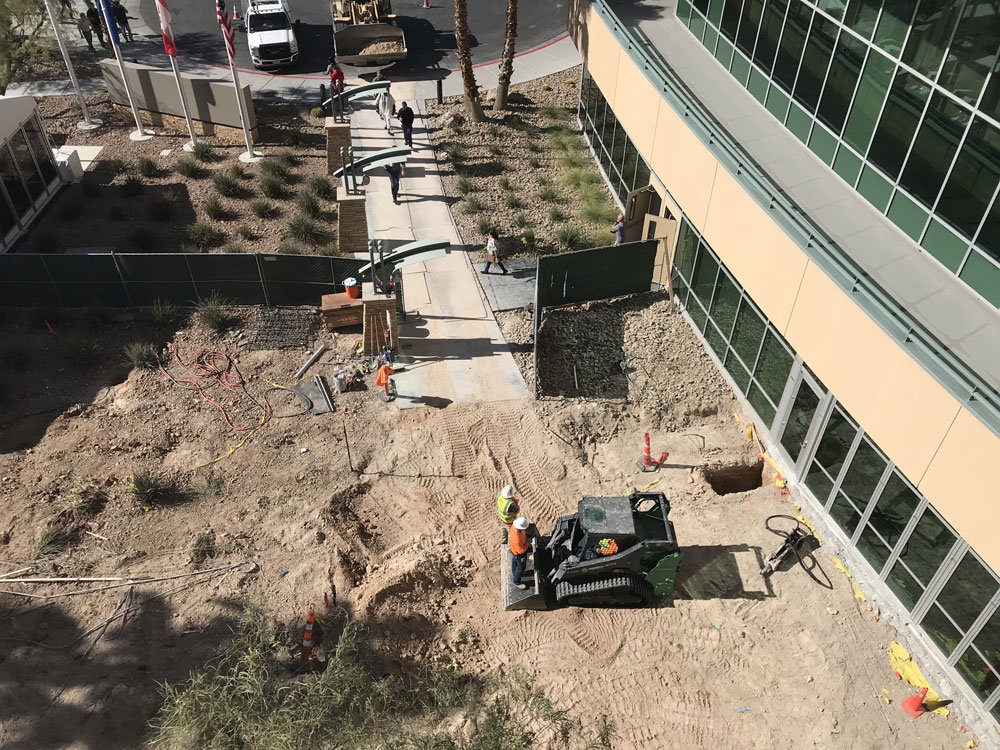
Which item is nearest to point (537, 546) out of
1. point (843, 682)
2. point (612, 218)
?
point (843, 682)

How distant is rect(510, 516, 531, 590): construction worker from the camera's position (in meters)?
11.8

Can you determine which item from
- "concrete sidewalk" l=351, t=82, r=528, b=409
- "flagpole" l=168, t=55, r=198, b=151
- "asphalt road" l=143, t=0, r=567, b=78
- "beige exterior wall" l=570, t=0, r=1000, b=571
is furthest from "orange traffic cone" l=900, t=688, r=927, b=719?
"asphalt road" l=143, t=0, r=567, b=78

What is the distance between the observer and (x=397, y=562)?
12938 millimetres

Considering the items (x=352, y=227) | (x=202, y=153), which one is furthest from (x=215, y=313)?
(x=202, y=153)

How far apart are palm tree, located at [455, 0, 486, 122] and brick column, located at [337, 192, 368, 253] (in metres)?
7.57

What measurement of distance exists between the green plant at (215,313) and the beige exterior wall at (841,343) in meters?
11.1

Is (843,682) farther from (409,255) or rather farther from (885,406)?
(409,255)

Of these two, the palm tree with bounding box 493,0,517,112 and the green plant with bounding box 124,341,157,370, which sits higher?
the palm tree with bounding box 493,0,517,112

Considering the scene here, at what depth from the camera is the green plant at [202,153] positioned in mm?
24703

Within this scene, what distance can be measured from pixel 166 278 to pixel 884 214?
1596cm

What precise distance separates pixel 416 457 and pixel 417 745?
19.8ft

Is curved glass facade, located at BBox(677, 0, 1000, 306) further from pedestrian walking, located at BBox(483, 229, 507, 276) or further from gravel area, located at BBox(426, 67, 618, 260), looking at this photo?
pedestrian walking, located at BBox(483, 229, 507, 276)

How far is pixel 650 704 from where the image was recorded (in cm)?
1114

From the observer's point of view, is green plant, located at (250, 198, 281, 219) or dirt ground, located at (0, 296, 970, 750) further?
green plant, located at (250, 198, 281, 219)
